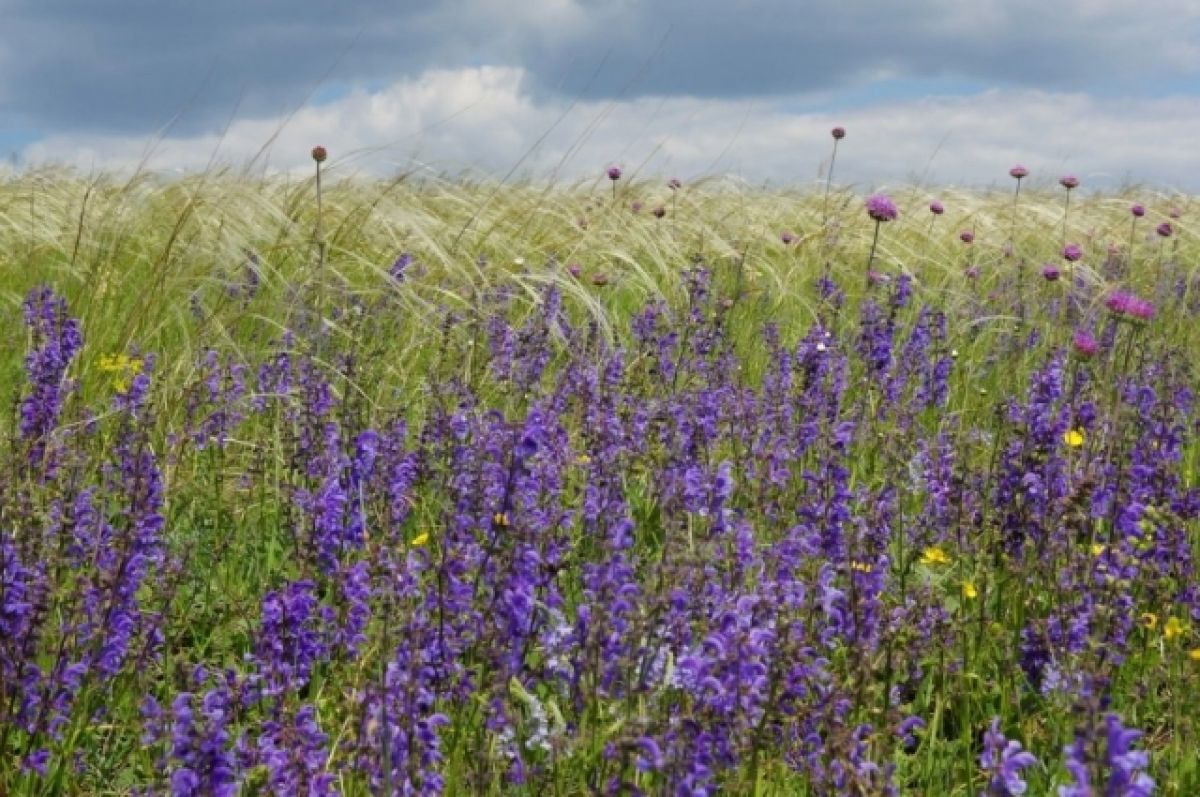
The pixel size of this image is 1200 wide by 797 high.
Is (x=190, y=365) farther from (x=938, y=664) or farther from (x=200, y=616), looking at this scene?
(x=938, y=664)

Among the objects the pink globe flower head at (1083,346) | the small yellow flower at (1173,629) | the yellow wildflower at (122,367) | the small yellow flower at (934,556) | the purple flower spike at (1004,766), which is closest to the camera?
the purple flower spike at (1004,766)

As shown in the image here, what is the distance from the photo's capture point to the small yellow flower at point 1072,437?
3.53 m

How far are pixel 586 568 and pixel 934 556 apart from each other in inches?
56.5

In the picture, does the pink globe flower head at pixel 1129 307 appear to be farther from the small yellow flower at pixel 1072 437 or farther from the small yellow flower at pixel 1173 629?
the small yellow flower at pixel 1173 629

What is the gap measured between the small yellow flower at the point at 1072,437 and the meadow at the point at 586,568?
0.06ft

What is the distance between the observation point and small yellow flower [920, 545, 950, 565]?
341 cm

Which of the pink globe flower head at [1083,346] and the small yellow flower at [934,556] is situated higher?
the pink globe flower head at [1083,346]

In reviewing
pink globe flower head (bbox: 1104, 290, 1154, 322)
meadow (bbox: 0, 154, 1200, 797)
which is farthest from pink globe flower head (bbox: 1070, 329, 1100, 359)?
Result: pink globe flower head (bbox: 1104, 290, 1154, 322)

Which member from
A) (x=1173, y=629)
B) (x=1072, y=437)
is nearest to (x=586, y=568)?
(x=1173, y=629)

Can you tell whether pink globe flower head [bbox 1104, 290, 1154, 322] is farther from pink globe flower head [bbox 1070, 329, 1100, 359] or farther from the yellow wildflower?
the yellow wildflower

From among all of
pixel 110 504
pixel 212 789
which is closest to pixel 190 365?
pixel 110 504

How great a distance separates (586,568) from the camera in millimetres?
2248

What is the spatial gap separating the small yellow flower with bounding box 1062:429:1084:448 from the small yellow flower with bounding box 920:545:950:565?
42cm

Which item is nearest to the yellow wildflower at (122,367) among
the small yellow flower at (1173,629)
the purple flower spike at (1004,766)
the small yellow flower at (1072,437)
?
the small yellow flower at (1072,437)
